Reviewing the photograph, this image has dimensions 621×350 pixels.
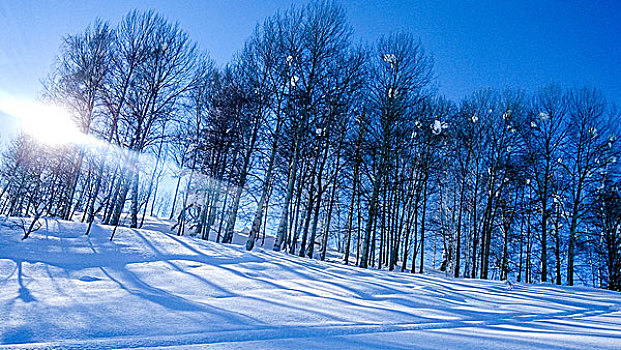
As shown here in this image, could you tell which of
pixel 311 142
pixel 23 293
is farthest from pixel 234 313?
pixel 311 142

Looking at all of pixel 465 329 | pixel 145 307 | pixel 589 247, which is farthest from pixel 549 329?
pixel 589 247

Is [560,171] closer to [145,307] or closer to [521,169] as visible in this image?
[521,169]

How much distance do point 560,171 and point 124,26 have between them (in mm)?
21455

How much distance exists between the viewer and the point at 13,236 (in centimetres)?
693

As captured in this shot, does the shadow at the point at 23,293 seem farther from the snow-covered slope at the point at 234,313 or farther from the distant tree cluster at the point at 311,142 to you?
the distant tree cluster at the point at 311,142

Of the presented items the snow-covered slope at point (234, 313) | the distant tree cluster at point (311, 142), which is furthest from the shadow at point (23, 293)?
the distant tree cluster at point (311, 142)

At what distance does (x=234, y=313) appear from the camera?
279 centimetres

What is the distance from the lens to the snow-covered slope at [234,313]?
212cm

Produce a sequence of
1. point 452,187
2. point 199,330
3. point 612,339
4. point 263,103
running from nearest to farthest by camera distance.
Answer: point 199,330 → point 612,339 → point 263,103 → point 452,187

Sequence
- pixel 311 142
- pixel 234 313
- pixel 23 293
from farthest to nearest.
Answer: pixel 311 142 < pixel 23 293 < pixel 234 313

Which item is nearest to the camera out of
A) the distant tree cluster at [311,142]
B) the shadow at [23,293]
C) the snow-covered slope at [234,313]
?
the snow-covered slope at [234,313]

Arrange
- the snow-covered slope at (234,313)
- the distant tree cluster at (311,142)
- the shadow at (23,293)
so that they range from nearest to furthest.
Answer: the snow-covered slope at (234,313) < the shadow at (23,293) < the distant tree cluster at (311,142)

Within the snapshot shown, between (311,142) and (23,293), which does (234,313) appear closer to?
(23,293)

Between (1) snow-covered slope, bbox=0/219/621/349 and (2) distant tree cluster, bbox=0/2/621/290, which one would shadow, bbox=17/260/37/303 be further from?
(2) distant tree cluster, bbox=0/2/621/290
